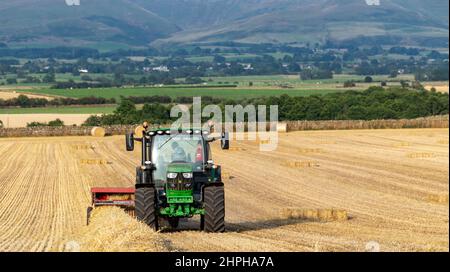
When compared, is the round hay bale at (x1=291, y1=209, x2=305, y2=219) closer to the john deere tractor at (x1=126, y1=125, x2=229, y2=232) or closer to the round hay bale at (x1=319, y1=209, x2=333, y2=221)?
the round hay bale at (x1=319, y1=209, x2=333, y2=221)

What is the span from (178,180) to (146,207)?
2.82 ft

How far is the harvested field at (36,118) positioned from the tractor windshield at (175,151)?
4282 centimetres

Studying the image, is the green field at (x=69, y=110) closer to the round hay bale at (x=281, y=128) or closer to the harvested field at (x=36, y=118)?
the harvested field at (x=36, y=118)

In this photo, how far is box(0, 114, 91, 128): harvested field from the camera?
6866cm

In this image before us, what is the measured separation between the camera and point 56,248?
719 inches

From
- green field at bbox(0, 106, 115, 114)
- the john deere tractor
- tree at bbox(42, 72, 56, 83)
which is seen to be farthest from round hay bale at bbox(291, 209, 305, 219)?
tree at bbox(42, 72, 56, 83)

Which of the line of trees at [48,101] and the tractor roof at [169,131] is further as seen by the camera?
the line of trees at [48,101]

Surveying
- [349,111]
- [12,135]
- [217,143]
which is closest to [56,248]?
[217,143]

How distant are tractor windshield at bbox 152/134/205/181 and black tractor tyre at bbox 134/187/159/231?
37.5 inches

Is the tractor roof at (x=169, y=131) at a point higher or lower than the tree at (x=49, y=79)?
higher

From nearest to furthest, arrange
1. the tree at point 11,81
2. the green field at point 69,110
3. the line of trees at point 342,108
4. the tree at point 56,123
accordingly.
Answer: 1. the green field at point 69,110
2. the tree at point 56,123
3. the tree at point 11,81
4. the line of trees at point 342,108

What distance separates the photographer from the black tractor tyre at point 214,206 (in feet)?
66.2

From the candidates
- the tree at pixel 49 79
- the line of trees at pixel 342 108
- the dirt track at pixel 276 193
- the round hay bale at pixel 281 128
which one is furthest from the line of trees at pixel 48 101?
the round hay bale at pixel 281 128
